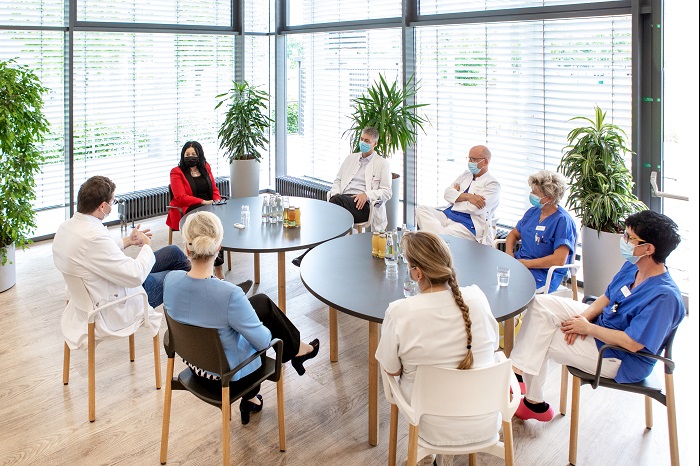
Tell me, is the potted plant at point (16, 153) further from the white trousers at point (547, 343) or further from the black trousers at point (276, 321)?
the white trousers at point (547, 343)

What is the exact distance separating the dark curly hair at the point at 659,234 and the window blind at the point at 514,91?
2622 millimetres

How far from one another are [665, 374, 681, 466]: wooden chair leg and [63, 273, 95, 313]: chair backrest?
3146mm

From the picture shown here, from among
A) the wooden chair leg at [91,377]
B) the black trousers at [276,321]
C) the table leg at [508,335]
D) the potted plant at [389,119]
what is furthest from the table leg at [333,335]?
the potted plant at [389,119]

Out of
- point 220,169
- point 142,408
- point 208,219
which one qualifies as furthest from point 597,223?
point 220,169

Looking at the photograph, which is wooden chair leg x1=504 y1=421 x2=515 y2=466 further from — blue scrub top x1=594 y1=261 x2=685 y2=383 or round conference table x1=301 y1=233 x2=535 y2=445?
blue scrub top x1=594 y1=261 x2=685 y2=383

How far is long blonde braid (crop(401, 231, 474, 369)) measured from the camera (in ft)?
8.89

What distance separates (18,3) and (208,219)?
5.13 m

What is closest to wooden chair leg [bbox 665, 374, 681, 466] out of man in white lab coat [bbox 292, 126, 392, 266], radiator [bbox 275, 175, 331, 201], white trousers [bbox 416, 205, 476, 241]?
white trousers [bbox 416, 205, 476, 241]

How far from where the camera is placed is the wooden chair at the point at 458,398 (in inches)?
104

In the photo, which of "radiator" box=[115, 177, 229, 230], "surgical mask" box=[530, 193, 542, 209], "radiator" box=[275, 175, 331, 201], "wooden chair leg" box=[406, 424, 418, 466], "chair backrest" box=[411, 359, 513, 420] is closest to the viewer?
"chair backrest" box=[411, 359, 513, 420]

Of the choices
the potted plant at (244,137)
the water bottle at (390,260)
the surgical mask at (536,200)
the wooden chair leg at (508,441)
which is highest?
the potted plant at (244,137)

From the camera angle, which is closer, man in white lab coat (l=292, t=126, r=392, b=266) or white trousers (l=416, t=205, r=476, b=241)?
white trousers (l=416, t=205, r=476, b=241)

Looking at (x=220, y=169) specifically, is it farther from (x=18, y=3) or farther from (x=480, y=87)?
(x=480, y=87)

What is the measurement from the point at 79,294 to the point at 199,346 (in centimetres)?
125
